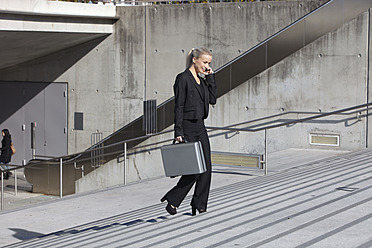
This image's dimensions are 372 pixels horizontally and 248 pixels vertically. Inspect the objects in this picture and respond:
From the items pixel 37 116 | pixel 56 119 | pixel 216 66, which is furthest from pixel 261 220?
pixel 37 116

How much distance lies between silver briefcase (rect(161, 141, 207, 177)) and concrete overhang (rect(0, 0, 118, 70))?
10.4 m

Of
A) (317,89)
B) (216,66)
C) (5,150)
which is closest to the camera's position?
(317,89)

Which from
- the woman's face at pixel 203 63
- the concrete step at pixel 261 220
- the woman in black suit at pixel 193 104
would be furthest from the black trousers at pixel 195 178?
the woman's face at pixel 203 63

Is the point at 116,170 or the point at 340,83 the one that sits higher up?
the point at 340,83

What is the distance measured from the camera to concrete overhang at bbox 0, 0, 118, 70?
16.2m

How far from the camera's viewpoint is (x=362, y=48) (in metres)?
14.1

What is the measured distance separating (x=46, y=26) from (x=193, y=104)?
451 inches

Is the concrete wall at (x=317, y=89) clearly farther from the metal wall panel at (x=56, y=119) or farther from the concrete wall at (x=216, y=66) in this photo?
the metal wall panel at (x=56, y=119)

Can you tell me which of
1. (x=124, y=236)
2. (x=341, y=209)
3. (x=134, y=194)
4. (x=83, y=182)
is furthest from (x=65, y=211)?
(x=83, y=182)

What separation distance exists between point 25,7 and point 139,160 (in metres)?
4.81

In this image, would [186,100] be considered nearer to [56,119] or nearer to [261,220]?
[261,220]

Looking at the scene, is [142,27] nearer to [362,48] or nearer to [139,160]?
[139,160]

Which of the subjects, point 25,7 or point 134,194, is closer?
point 134,194

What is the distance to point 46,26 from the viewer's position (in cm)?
1716
